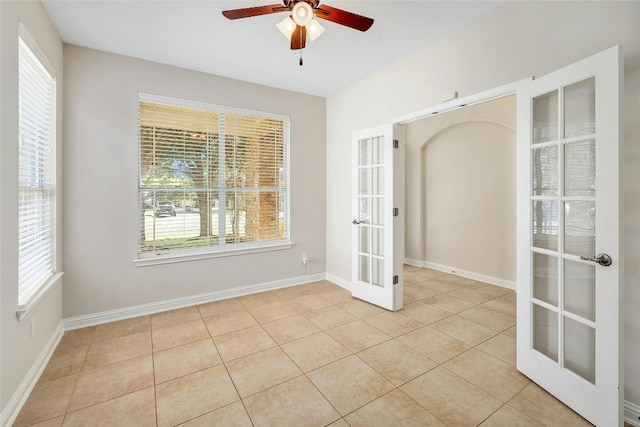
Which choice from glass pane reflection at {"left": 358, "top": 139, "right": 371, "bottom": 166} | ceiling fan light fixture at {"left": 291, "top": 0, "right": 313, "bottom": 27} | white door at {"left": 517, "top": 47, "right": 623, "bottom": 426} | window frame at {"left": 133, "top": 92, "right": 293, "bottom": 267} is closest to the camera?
white door at {"left": 517, "top": 47, "right": 623, "bottom": 426}

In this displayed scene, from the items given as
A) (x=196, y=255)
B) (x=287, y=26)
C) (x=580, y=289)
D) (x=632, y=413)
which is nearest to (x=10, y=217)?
(x=196, y=255)

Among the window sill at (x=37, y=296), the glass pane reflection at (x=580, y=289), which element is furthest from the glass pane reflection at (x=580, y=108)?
the window sill at (x=37, y=296)

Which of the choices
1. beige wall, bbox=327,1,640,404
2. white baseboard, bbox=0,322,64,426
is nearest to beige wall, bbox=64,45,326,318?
white baseboard, bbox=0,322,64,426

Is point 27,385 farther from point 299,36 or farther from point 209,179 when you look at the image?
point 299,36

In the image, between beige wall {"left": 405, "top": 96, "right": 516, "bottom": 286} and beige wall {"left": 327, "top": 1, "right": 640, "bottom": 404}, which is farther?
beige wall {"left": 405, "top": 96, "right": 516, "bottom": 286}

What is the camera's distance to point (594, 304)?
67.7 inches

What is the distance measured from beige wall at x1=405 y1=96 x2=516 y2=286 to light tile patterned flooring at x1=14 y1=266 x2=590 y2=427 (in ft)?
4.18

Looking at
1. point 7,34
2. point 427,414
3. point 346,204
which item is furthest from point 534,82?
point 7,34

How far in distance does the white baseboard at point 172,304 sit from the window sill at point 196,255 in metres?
0.47

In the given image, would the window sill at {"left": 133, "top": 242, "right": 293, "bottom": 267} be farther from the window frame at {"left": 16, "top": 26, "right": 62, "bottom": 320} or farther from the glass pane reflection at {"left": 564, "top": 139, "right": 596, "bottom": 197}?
the glass pane reflection at {"left": 564, "top": 139, "right": 596, "bottom": 197}

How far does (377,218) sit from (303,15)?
7.70ft

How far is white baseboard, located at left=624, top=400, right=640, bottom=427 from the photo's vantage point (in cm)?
168

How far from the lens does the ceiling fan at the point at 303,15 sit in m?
1.80

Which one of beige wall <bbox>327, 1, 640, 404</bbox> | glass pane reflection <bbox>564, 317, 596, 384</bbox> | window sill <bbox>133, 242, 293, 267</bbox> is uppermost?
beige wall <bbox>327, 1, 640, 404</bbox>
